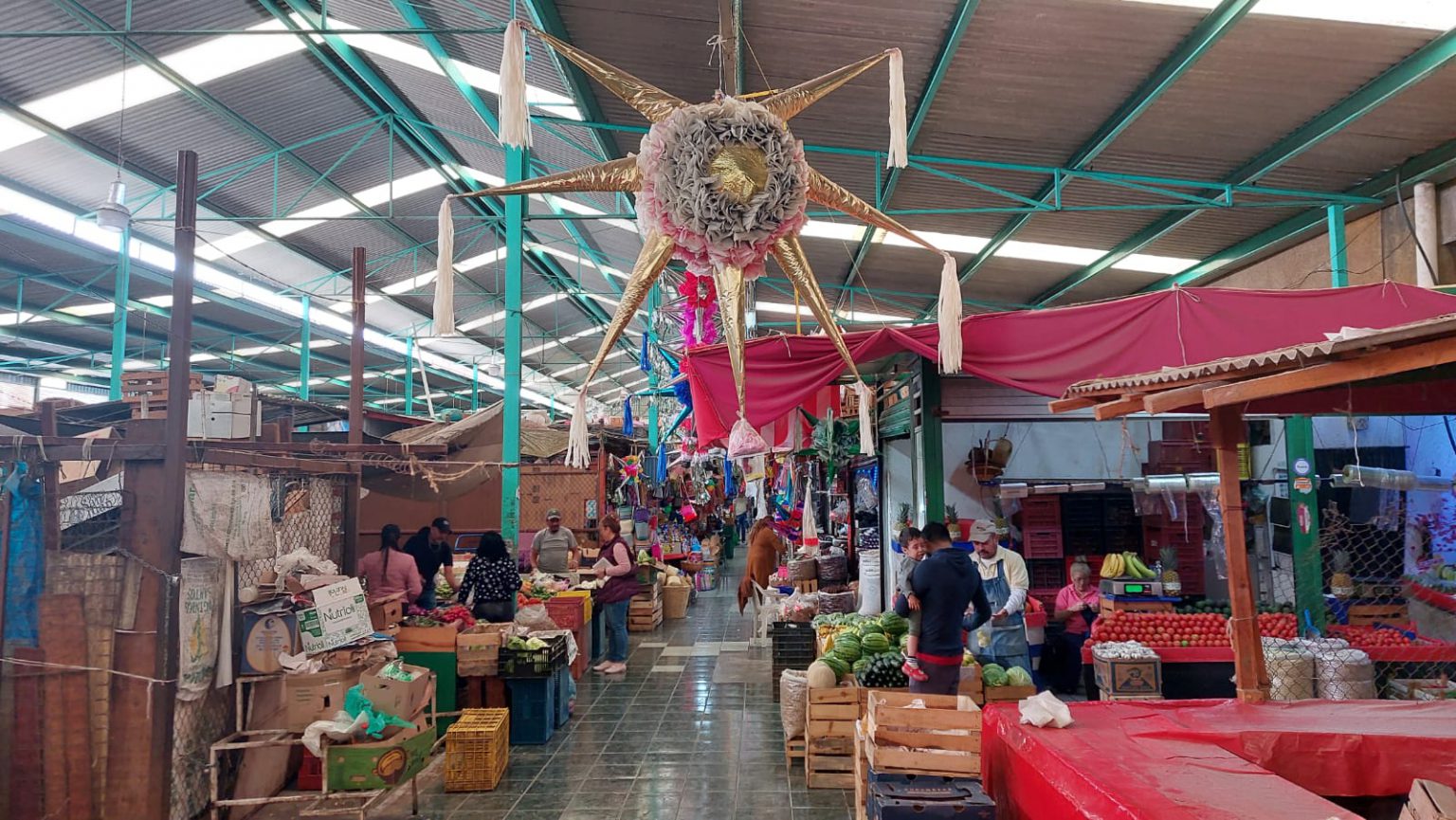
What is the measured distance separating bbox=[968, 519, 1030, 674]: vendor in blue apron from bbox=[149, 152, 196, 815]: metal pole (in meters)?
5.66

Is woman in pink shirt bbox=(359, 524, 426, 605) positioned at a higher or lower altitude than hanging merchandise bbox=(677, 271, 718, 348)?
lower

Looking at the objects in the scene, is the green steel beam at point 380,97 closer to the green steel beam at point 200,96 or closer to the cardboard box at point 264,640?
the green steel beam at point 200,96

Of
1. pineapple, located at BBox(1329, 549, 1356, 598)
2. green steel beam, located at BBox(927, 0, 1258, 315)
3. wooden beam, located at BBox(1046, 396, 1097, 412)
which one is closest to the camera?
wooden beam, located at BBox(1046, 396, 1097, 412)

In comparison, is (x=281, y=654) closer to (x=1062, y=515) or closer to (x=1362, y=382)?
(x=1362, y=382)

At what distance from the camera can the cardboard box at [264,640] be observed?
5.39m

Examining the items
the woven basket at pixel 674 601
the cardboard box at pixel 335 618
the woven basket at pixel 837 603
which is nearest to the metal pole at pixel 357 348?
the cardboard box at pixel 335 618

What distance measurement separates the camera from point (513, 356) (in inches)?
388

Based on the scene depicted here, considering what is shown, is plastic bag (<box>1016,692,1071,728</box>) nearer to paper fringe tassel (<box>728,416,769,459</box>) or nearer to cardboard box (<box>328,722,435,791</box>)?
paper fringe tassel (<box>728,416,769,459</box>)

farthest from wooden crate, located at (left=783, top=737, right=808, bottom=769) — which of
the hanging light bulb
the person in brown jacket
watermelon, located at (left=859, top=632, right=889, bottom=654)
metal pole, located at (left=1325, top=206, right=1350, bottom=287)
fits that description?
the hanging light bulb

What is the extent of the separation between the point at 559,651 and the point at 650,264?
5269 millimetres

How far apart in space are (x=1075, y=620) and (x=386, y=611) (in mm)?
6452

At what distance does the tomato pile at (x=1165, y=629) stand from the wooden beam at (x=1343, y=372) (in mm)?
4294

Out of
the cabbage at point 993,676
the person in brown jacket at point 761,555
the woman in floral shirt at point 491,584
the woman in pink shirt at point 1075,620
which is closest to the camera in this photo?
the cabbage at point 993,676

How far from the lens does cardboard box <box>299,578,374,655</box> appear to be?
5.64 m
